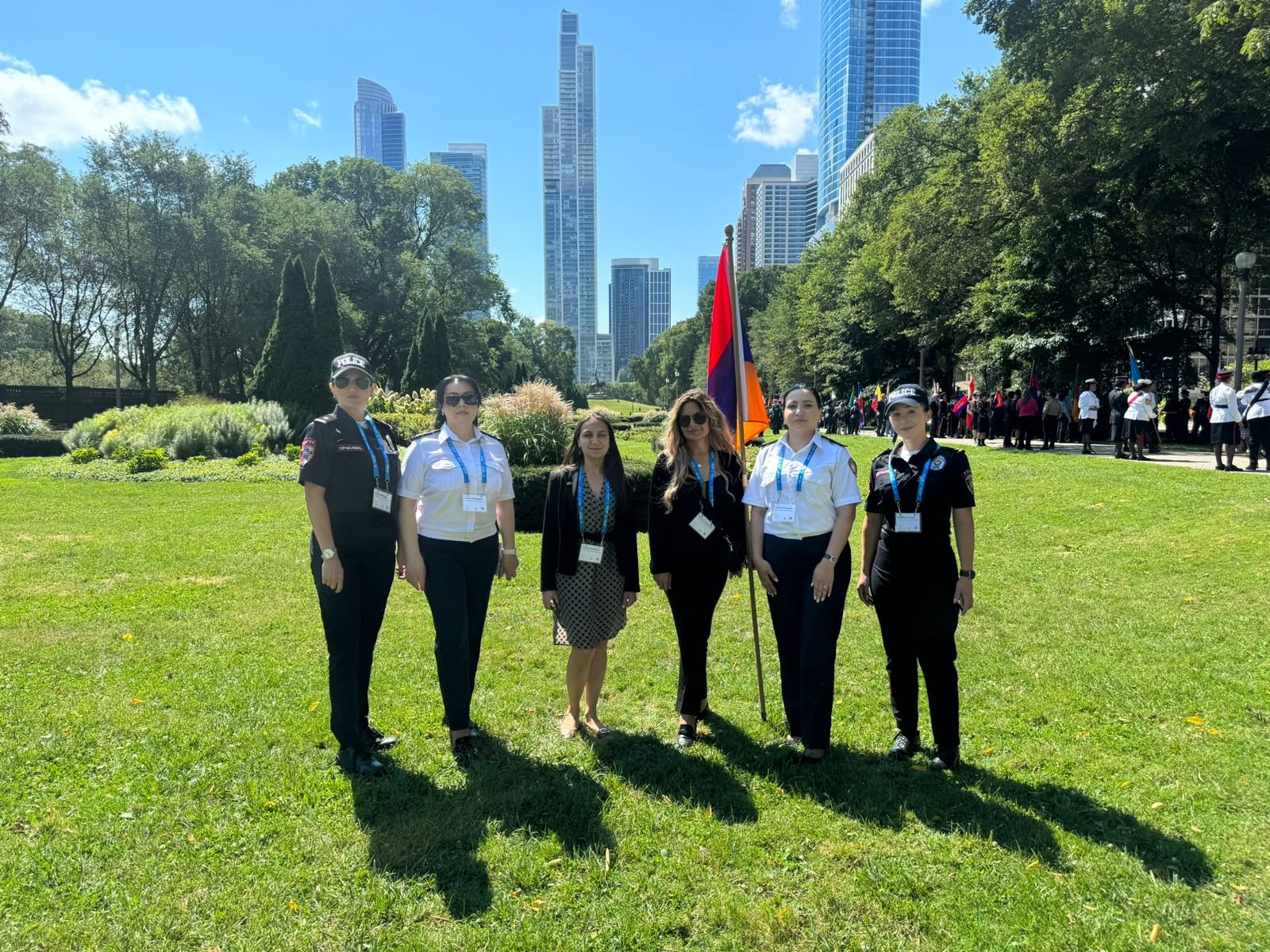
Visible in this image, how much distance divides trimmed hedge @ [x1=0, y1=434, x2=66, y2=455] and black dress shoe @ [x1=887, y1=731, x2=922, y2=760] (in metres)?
28.0

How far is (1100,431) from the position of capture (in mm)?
23812

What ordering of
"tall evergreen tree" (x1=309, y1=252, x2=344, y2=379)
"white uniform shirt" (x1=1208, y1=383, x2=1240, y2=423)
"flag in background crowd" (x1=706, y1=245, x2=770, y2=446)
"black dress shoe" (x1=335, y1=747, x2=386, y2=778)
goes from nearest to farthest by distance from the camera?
"black dress shoe" (x1=335, y1=747, x2=386, y2=778) < "flag in background crowd" (x1=706, y1=245, x2=770, y2=446) < "white uniform shirt" (x1=1208, y1=383, x2=1240, y2=423) < "tall evergreen tree" (x1=309, y1=252, x2=344, y2=379)

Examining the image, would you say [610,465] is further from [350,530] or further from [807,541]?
[350,530]

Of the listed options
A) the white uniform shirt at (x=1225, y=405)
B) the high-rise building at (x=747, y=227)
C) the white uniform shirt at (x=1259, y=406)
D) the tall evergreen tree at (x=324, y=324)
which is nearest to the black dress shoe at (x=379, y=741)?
the white uniform shirt at (x=1259, y=406)

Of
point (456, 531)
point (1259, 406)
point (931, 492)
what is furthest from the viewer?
point (1259, 406)

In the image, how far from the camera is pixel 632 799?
345 cm

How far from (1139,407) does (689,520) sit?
14.4 metres

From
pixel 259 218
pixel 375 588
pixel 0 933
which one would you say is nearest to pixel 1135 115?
pixel 375 588

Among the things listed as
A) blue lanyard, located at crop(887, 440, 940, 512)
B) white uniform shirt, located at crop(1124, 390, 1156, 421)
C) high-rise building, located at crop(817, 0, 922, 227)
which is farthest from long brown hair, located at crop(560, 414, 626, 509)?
high-rise building, located at crop(817, 0, 922, 227)

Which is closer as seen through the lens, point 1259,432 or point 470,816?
point 470,816

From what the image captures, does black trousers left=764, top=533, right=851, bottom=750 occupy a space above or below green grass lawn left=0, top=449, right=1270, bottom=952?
above

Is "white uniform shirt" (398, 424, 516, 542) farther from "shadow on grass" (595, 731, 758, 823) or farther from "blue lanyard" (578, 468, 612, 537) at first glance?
"shadow on grass" (595, 731, 758, 823)

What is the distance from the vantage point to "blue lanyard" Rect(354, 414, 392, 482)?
360 cm

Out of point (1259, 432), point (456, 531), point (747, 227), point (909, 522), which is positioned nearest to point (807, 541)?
point (909, 522)
